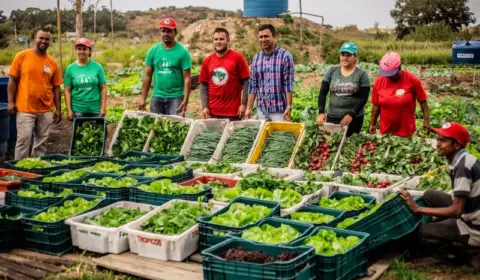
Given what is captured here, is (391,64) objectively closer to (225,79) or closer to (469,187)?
(225,79)

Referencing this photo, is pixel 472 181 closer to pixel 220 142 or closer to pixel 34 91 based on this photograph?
pixel 220 142

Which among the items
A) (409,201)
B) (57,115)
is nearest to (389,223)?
(409,201)

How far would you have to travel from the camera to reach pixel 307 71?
2530 centimetres

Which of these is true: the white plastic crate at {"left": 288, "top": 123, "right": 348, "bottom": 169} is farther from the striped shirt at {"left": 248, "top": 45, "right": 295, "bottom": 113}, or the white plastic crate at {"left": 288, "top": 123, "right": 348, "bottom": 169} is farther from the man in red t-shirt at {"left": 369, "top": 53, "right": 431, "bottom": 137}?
the striped shirt at {"left": 248, "top": 45, "right": 295, "bottom": 113}

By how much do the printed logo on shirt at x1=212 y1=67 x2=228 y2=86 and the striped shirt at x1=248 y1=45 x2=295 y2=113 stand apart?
1.26ft

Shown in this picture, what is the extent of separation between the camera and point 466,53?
25156 millimetres

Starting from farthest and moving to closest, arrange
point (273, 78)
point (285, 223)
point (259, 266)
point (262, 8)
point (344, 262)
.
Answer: point (262, 8), point (273, 78), point (285, 223), point (344, 262), point (259, 266)

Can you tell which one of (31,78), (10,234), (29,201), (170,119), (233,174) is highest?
(31,78)

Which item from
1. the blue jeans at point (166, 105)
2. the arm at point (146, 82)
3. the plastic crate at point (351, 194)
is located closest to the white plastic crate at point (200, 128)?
the blue jeans at point (166, 105)

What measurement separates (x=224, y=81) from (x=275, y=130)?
1020 millimetres

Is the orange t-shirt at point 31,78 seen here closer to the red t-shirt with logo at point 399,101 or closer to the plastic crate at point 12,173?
the plastic crate at point 12,173

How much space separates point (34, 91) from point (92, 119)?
3.01 ft

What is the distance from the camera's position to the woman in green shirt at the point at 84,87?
8.89m

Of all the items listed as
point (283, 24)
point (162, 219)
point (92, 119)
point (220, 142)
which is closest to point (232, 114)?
point (220, 142)
